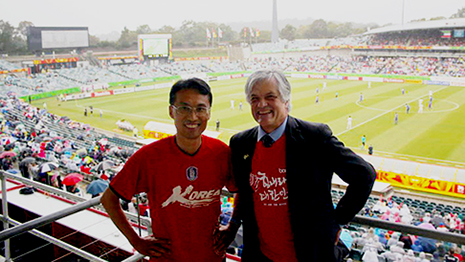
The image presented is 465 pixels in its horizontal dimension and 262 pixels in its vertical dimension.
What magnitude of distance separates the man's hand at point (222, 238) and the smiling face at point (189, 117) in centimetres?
76

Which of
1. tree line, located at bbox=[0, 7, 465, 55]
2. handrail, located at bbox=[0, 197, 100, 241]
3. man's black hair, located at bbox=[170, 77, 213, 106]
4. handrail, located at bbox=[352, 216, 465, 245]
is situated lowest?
handrail, located at bbox=[0, 197, 100, 241]

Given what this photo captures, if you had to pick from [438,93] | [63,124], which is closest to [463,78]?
[438,93]

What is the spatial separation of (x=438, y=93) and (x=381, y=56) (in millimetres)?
32862

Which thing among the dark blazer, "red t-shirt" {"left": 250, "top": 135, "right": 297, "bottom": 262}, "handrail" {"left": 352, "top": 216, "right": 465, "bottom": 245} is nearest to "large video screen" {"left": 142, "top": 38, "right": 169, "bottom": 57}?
"red t-shirt" {"left": 250, "top": 135, "right": 297, "bottom": 262}

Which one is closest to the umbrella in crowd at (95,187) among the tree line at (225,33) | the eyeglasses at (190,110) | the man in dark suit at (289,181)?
the eyeglasses at (190,110)

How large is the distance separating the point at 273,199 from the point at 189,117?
87cm

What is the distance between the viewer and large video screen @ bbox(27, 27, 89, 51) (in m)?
65.8

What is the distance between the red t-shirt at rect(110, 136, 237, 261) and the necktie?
0.38m

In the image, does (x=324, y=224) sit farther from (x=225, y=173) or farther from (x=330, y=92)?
(x=330, y=92)

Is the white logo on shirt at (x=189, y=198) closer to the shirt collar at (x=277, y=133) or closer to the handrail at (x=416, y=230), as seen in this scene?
the shirt collar at (x=277, y=133)

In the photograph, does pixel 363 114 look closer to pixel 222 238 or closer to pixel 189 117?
pixel 222 238

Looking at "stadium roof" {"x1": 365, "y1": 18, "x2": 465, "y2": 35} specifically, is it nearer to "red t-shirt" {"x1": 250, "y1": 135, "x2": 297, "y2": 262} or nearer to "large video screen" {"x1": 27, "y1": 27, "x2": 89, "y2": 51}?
"large video screen" {"x1": 27, "y1": 27, "x2": 89, "y2": 51}

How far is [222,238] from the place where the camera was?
3139mm

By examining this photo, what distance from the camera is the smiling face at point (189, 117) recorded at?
9.98 ft
